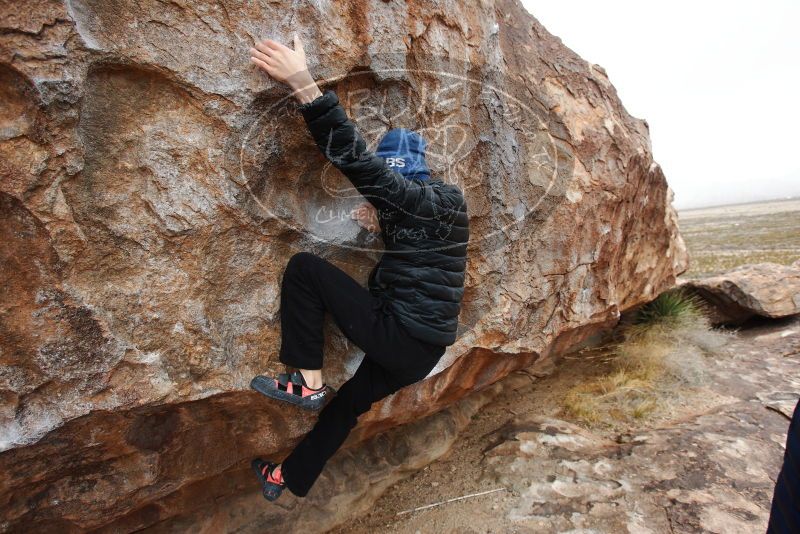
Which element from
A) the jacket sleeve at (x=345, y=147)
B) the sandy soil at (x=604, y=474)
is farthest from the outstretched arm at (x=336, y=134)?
the sandy soil at (x=604, y=474)

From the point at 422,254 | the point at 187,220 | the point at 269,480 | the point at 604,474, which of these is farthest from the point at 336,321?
the point at 604,474

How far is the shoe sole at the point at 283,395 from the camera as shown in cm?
260

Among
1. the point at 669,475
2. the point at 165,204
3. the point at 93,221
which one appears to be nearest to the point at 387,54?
Answer: the point at 165,204

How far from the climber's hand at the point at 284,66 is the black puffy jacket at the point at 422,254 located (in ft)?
0.46

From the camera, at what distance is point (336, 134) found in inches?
88.1

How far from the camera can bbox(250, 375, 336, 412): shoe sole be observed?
8.54ft

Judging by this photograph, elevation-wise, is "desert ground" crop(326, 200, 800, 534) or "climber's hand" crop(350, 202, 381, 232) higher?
"climber's hand" crop(350, 202, 381, 232)

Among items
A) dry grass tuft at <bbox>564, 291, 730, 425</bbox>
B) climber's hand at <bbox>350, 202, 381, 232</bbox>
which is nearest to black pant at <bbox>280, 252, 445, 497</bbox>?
climber's hand at <bbox>350, 202, 381, 232</bbox>

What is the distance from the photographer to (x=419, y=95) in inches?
123

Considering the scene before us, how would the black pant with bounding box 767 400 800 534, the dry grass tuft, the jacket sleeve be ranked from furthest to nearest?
the dry grass tuft
the jacket sleeve
the black pant with bounding box 767 400 800 534

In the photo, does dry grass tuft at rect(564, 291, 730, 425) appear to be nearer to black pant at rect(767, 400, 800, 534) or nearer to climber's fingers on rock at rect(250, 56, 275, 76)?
black pant at rect(767, 400, 800, 534)

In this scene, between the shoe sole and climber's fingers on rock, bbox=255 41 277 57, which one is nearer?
climber's fingers on rock, bbox=255 41 277 57

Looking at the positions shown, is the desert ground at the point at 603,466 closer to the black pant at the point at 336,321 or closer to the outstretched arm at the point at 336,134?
the black pant at the point at 336,321

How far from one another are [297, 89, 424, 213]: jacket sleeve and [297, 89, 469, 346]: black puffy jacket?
2 cm
